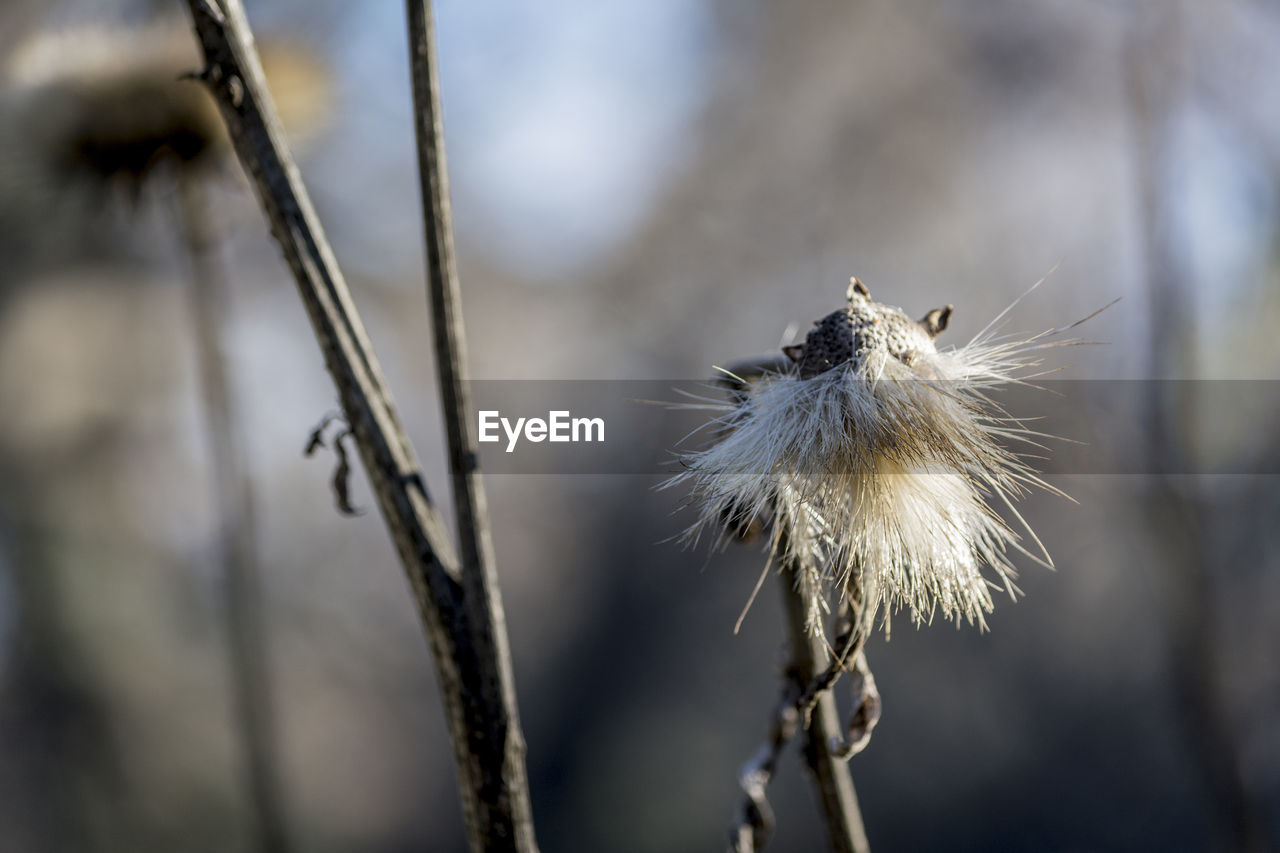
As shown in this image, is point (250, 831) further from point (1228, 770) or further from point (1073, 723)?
point (1228, 770)

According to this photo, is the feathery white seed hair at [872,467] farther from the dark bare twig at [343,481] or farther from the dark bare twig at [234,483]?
the dark bare twig at [234,483]

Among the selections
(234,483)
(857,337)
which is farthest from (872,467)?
(234,483)

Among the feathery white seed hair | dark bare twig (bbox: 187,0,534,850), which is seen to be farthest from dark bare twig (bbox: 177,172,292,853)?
the feathery white seed hair

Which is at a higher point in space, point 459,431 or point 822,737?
point 459,431

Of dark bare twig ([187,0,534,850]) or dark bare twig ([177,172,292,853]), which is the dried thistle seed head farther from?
dark bare twig ([177,172,292,853])

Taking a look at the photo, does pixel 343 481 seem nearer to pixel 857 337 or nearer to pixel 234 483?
pixel 857 337

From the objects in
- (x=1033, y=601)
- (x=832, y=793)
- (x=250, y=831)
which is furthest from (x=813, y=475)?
(x=250, y=831)
